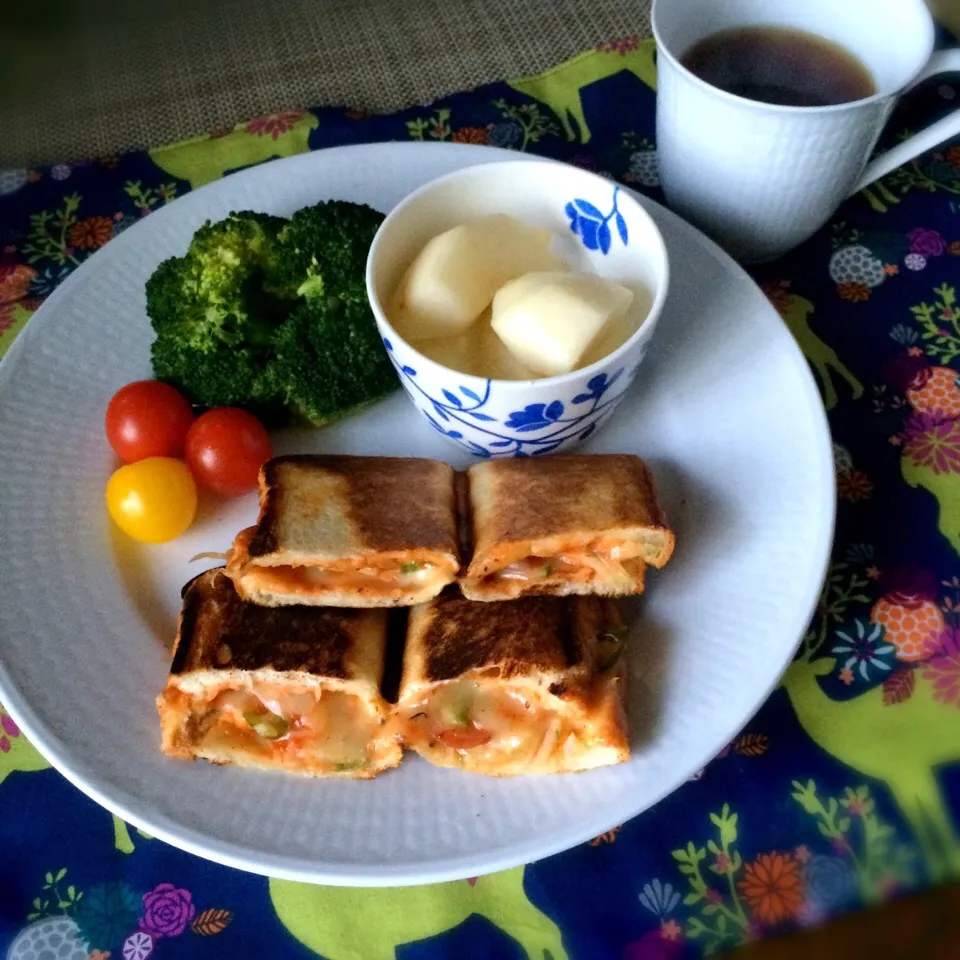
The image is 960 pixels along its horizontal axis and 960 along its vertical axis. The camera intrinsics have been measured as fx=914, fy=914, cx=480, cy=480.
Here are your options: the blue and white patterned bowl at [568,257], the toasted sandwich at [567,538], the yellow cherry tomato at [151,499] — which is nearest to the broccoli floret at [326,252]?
the blue and white patterned bowl at [568,257]

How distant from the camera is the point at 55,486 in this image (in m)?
1.92

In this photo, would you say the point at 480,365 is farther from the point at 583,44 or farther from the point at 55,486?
the point at 583,44

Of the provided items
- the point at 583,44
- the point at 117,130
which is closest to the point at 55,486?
the point at 117,130

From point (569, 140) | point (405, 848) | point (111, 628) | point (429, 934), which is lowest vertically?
point (429, 934)

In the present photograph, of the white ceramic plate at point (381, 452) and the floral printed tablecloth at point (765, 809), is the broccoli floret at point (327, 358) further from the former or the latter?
the floral printed tablecloth at point (765, 809)

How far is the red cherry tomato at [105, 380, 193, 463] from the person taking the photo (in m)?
1.93

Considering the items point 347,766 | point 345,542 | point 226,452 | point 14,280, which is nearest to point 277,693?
point 347,766

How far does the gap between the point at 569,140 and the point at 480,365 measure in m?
1.14

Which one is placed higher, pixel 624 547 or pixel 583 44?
pixel 583 44

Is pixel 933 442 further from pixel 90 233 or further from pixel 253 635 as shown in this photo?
pixel 90 233

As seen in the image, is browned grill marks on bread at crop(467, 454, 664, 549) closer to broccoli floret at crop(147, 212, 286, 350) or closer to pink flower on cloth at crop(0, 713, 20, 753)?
broccoli floret at crop(147, 212, 286, 350)

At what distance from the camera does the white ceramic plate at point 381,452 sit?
4.92ft

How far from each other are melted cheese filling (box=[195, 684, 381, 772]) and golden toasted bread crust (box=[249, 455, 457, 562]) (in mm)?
259

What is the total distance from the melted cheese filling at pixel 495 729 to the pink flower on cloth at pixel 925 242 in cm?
156
